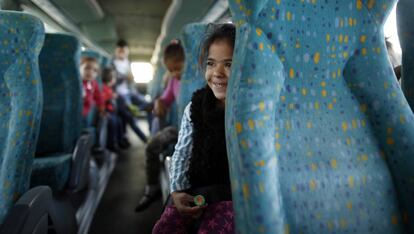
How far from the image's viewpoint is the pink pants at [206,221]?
0.95 m

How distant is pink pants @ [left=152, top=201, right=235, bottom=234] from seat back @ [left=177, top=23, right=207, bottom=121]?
0.67 m

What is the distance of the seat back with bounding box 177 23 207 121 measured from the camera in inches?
64.4

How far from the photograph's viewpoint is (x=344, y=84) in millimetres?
862

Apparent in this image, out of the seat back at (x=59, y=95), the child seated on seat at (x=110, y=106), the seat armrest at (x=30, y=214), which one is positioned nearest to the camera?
the seat armrest at (x=30, y=214)

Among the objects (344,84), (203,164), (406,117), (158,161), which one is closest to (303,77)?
(344,84)

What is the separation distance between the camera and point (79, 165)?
1945 mm

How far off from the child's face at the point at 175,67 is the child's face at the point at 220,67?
993mm

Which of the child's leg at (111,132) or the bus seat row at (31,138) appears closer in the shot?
the bus seat row at (31,138)

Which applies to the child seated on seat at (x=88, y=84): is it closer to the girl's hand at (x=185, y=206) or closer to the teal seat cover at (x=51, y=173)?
the teal seat cover at (x=51, y=173)

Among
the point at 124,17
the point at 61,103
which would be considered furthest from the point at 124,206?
the point at 124,17

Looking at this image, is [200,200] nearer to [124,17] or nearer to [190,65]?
[190,65]

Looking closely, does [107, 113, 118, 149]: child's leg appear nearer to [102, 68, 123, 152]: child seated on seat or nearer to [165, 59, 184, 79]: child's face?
[102, 68, 123, 152]: child seated on seat

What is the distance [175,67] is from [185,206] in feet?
4.02

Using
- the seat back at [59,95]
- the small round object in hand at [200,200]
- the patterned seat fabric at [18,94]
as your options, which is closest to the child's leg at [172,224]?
the small round object in hand at [200,200]
